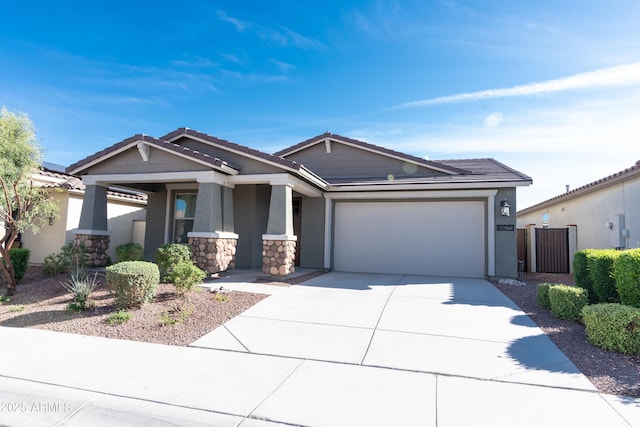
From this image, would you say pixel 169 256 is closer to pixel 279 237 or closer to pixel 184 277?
pixel 184 277

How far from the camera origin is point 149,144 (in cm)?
1008

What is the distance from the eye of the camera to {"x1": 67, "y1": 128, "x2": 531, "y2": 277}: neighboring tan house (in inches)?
388

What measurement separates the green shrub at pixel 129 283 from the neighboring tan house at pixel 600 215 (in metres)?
12.2

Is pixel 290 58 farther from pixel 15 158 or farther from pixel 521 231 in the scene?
pixel 521 231

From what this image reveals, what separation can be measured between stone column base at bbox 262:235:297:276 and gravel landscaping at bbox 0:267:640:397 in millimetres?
1846

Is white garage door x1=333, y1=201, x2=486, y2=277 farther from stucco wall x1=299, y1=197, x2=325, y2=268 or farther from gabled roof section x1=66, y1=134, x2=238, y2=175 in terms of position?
gabled roof section x1=66, y1=134, x2=238, y2=175

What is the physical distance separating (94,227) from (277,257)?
5694 millimetres

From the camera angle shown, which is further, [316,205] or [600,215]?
[316,205]

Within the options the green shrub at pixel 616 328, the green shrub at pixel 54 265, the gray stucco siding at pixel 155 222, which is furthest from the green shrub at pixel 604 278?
the green shrub at pixel 54 265

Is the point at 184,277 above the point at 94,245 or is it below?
below

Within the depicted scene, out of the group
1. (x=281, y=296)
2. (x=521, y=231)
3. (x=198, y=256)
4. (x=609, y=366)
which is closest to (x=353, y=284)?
(x=281, y=296)

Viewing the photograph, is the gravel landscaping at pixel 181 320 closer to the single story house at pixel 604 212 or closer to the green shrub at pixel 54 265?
the green shrub at pixel 54 265

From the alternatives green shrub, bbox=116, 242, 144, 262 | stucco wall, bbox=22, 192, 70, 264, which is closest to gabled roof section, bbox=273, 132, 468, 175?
green shrub, bbox=116, 242, 144, 262

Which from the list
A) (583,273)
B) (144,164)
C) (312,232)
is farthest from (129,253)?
(583,273)
